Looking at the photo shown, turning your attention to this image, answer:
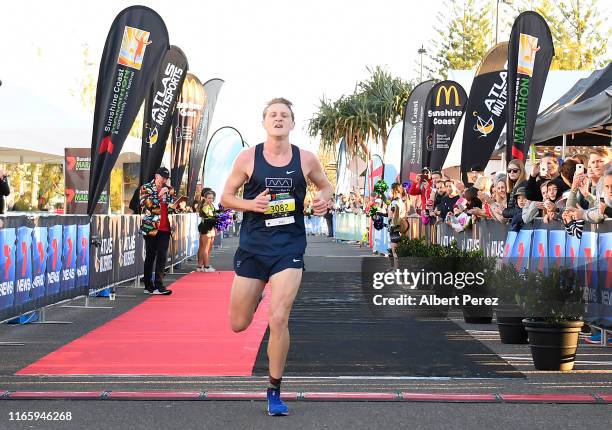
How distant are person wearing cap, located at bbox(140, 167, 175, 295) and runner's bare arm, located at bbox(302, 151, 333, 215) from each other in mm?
10966

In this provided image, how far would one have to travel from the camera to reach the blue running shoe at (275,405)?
7613 millimetres

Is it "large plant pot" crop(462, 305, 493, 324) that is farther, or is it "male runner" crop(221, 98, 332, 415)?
"large plant pot" crop(462, 305, 493, 324)

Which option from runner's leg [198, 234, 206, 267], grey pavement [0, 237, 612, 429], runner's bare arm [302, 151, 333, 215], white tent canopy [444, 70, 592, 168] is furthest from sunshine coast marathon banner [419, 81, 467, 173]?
runner's bare arm [302, 151, 333, 215]

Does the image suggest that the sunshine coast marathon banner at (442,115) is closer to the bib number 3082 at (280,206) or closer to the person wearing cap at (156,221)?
the person wearing cap at (156,221)

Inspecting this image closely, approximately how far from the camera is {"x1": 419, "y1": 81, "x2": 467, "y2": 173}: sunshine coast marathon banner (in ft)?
87.1

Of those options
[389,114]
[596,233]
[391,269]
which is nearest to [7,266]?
[391,269]

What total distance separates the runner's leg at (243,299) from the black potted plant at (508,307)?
14.2 ft

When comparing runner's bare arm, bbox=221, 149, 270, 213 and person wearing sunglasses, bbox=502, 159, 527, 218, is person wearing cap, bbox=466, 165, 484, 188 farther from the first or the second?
runner's bare arm, bbox=221, 149, 270, 213

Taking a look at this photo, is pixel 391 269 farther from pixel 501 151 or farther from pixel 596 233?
pixel 501 151

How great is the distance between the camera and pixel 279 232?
26.2 ft

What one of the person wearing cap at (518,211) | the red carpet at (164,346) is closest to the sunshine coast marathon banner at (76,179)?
the red carpet at (164,346)

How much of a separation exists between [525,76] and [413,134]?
1310 cm

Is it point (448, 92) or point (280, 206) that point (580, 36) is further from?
point (280, 206)

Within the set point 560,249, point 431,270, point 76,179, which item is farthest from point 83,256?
point 76,179
